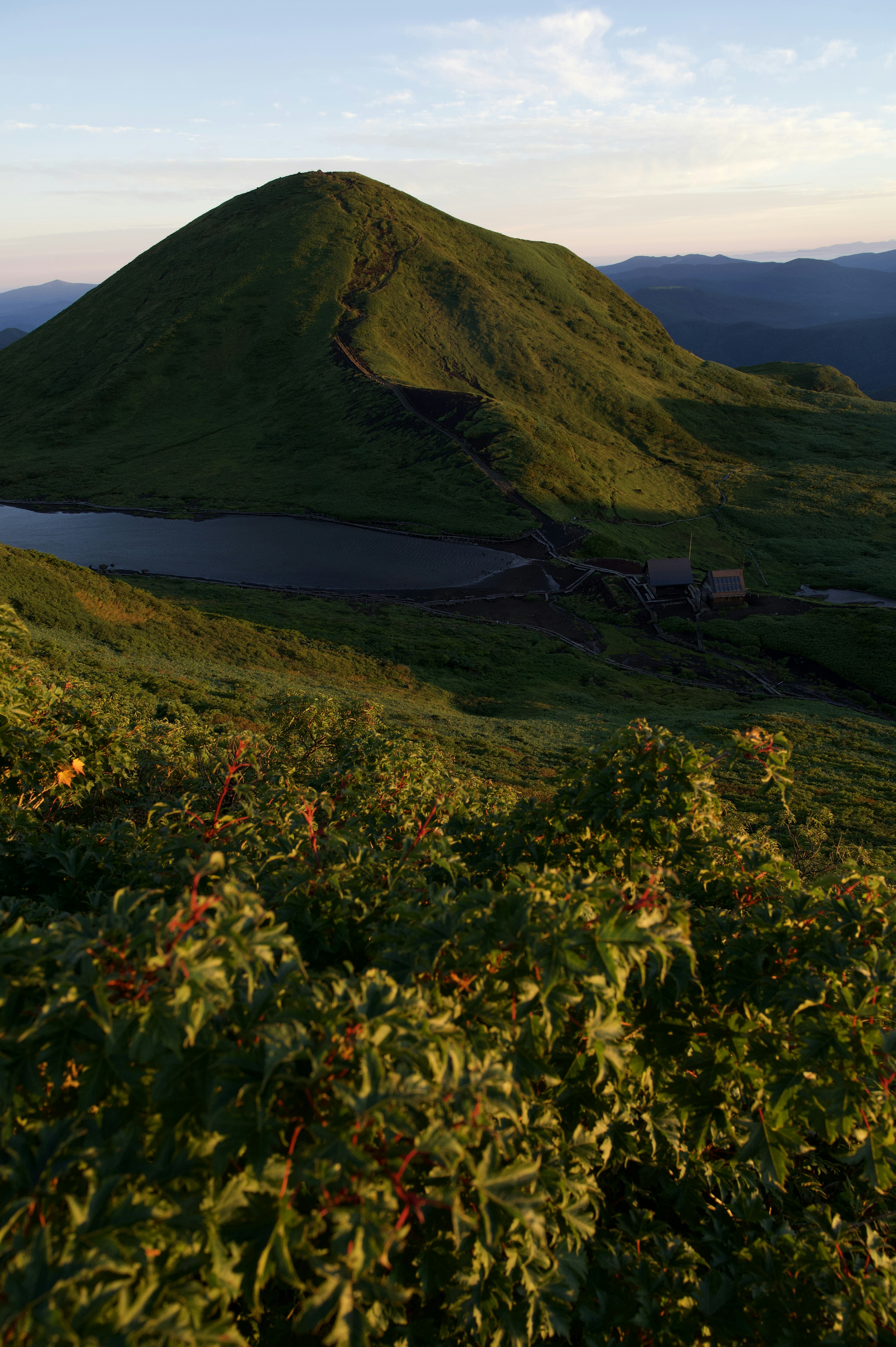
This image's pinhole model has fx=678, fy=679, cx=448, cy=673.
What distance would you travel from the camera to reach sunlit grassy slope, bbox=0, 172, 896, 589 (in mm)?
95562

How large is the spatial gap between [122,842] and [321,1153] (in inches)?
210

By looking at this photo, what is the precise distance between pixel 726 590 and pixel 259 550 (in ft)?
170

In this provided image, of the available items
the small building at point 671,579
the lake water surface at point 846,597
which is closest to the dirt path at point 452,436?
the small building at point 671,579

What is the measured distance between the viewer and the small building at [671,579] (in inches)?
2601

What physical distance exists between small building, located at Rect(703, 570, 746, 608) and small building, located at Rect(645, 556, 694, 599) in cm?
201

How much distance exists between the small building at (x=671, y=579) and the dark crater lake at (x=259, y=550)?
15692mm

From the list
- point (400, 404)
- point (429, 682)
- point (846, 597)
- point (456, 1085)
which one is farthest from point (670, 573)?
point (456, 1085)

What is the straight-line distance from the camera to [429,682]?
44.6 metres

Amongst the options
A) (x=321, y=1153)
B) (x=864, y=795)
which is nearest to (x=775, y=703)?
(x=864, y=795)

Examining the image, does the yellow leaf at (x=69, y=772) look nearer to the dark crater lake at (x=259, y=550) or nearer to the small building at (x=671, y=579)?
the dark crater lake at (x=259, y=550)

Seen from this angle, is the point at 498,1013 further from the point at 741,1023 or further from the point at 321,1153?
the point at 741,1023

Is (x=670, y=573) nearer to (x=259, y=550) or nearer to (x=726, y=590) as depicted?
(x=726, y=590)

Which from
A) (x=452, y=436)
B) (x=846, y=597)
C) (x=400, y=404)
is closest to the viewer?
(x=846, y=597)

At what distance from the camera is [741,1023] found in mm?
4926
